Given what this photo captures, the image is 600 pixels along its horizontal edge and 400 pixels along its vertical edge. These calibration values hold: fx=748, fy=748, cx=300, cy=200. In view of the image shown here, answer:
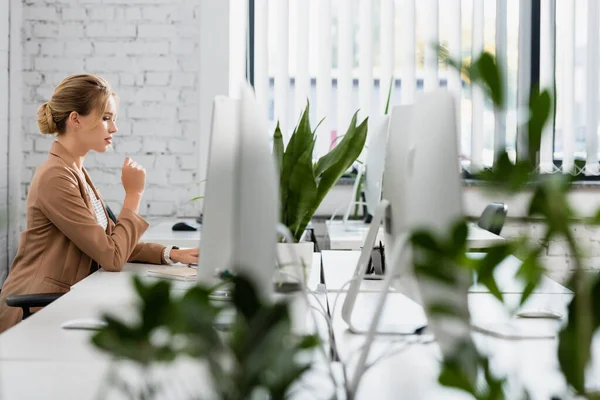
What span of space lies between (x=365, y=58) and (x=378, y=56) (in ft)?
0.28

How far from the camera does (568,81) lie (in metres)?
4.12

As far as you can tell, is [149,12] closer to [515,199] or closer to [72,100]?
[72,100]

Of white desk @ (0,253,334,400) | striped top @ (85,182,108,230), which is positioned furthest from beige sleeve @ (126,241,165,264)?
white desk @ (0,253,334,400)

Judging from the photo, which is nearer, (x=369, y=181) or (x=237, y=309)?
(x=237, y=309)

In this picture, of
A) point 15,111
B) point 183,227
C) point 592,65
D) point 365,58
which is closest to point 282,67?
point 365,58

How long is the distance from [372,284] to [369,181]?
3.95ft

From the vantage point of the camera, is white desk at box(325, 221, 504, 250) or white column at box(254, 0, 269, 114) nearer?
white desk at box(325, 221, 504, 250)

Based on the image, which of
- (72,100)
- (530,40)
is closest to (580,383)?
(72,100)

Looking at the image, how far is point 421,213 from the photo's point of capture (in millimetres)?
1075

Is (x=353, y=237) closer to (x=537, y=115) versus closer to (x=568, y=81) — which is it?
(x=568, y=81)

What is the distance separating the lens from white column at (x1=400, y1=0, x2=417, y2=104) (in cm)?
414

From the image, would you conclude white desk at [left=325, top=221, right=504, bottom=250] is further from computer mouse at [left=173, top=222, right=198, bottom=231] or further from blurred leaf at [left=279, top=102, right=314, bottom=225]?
blurred leaf at [left=279, top=102, right=314, bottom=225]

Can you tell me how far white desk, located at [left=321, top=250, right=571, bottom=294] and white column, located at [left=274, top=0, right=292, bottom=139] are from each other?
4.98 feet

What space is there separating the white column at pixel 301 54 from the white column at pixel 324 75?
0.24 feet
